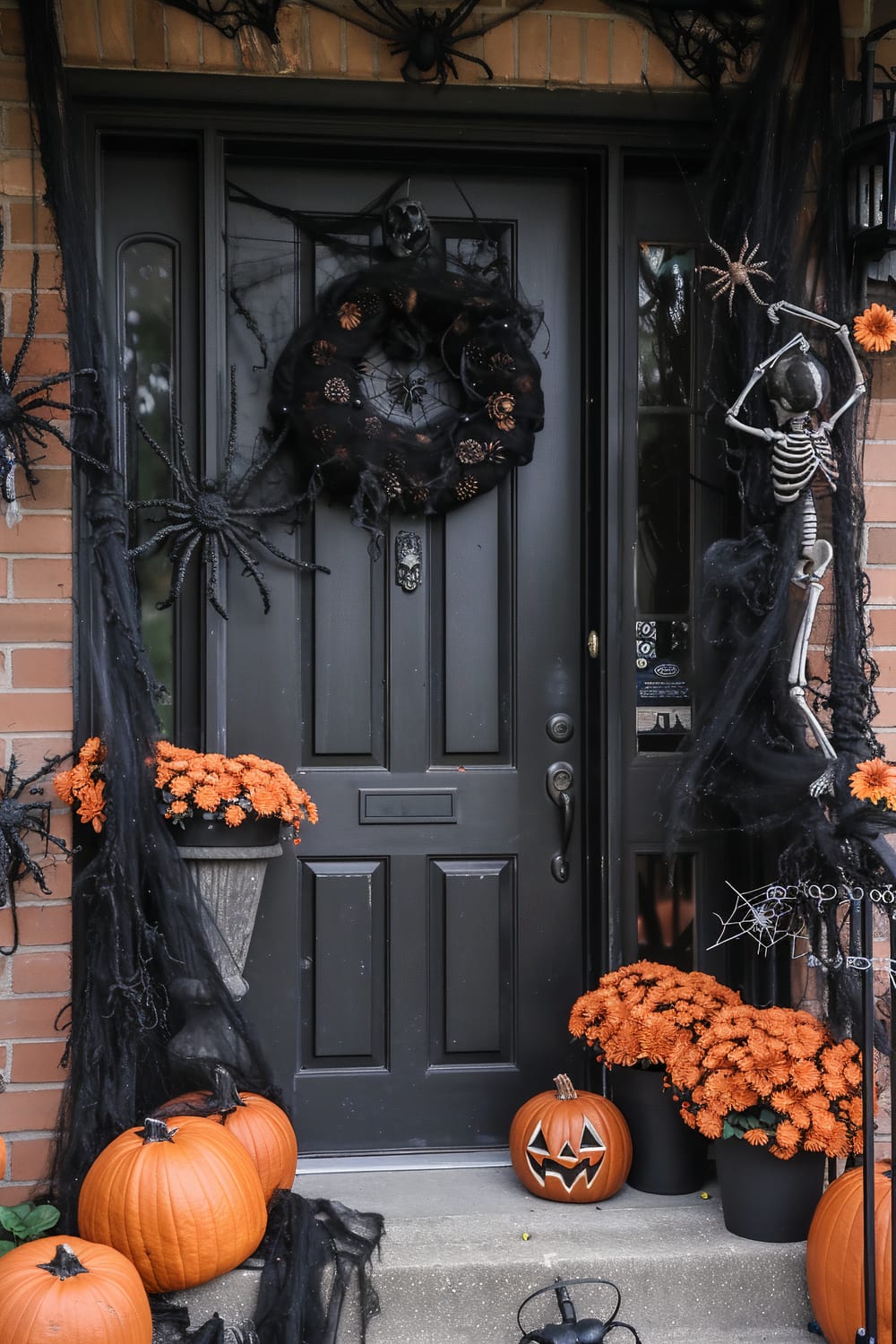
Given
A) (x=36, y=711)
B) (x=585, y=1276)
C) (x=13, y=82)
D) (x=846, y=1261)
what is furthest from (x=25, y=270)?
(x=846, y=1261)

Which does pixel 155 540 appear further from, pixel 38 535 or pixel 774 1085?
pixel 774 1085

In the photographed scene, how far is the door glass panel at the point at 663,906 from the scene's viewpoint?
298cm

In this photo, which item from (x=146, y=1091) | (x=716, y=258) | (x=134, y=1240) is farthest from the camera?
(x=716, y=258)

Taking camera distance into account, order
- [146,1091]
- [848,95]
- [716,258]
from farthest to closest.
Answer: [716,258]
[848,95]
[146,1091]

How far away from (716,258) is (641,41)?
539 mm

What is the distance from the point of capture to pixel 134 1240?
2.22 meters

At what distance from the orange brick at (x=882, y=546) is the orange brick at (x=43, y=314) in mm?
1936

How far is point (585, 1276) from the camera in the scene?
240 cm

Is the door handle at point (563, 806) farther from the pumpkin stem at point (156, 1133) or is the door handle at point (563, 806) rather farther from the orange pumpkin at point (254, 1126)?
the pumpkin stem at point (156, 1133)

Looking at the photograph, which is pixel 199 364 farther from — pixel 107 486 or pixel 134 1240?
pixel 134 1240

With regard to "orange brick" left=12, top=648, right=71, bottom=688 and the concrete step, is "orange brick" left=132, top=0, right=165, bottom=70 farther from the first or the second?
the concrete step

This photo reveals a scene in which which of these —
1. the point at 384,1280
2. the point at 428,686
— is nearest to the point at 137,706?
the point at 428,686

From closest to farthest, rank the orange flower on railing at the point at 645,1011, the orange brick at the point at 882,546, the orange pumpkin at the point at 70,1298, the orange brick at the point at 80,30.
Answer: the orange pumpkin at the point at 70,1298
the orange flower on railing at the point at 645,1011
the orange brick at the point at 80,30
the orange brick at the point at 882,546

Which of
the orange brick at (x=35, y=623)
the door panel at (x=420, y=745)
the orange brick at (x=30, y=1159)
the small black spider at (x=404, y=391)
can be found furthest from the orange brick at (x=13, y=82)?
the orange brick at (x=30, y=1159)
